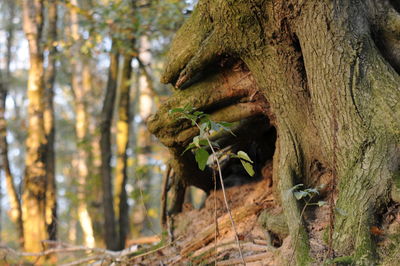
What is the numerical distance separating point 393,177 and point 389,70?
3.47ft

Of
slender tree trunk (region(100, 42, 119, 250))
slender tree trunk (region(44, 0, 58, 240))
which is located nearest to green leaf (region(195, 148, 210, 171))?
slender tree trunk (region(44, 0, 58, 240))

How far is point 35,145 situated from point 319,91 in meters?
6.43

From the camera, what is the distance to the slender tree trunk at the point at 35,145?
8695 mm

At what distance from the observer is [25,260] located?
7594 mm

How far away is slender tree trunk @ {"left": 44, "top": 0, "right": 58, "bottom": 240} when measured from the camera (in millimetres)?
9125

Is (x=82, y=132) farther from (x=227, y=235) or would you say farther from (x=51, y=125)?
(x=227, y=235)

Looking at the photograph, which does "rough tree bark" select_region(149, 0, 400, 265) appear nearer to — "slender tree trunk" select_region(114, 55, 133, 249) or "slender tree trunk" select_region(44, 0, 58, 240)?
"slender tree trunk" select_region(44, 0, 58, 240)

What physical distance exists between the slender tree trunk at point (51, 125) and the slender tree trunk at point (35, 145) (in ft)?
0.64

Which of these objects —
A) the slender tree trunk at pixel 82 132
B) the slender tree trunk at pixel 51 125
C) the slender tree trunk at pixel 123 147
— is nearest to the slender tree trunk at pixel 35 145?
the slender tree trunk at pixel 51 125

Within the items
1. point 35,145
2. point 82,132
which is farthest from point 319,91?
point 82,132

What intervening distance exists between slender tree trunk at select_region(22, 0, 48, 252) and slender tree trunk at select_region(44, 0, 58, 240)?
7.7 inches

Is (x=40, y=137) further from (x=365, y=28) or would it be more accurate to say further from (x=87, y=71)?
(x=87, y=71)

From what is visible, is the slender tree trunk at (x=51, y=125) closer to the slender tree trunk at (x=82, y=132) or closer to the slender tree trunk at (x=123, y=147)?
the slender tree trunk at (x=123, y=147)

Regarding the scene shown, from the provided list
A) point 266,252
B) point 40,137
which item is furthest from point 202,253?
point 40,137
